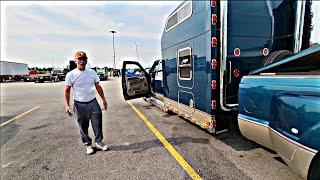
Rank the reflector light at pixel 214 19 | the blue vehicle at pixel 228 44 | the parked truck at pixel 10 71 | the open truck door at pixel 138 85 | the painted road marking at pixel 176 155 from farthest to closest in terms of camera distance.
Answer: the parked truck at pixel 10 71, the open truck door at pixel 138 85, the blue vehicle at pixel 228 44, the reflector light at pixel 214 19, the painted road marking at pixel 176 155

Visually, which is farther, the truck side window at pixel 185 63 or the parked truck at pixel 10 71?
the parked truck at pixel 10 71

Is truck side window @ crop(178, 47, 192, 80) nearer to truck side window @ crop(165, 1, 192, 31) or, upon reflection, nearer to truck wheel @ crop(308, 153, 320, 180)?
truck side window @ crop(165, 1, 192, 31)

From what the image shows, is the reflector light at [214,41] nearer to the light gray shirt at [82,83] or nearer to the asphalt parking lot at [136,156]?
the asphalt parking lot at [136,156]

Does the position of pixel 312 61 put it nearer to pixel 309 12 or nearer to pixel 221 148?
pixel 221 148

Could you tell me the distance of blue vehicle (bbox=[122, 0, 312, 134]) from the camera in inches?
157

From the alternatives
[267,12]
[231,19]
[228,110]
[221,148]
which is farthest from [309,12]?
[221,148]

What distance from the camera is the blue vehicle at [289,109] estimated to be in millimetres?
2068

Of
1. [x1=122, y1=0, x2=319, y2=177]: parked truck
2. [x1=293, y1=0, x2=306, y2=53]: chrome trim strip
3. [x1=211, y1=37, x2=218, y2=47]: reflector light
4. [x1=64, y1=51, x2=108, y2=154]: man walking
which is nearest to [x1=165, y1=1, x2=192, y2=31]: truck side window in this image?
[x1=122, y1=0, x2=319, y2=177]: parked truck

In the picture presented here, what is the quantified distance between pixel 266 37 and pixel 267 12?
471 millimetres

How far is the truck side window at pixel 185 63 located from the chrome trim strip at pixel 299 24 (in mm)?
2041

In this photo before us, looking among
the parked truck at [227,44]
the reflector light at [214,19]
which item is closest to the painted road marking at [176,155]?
the parked truck at [227,44]

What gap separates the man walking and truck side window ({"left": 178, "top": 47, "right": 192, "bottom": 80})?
1.85 metres

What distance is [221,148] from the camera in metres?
4.23

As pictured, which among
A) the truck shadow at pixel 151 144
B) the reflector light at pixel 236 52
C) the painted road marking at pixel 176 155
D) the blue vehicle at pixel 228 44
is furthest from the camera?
the truck shadow at pixel 151 144
